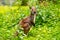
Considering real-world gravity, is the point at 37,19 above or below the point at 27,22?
below

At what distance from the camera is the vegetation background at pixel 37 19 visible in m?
8.30

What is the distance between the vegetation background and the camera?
8.30 m

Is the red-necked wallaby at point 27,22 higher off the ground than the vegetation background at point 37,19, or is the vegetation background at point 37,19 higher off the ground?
the red-necked wallaby at point 27,22

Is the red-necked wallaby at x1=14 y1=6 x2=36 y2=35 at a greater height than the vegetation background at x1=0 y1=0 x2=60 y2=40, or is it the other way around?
the red-necked wallaby at x1=14 y1=6 x2=36 y2=35

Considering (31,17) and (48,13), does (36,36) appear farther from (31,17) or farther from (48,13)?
(48,13)

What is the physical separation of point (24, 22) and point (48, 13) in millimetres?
2283

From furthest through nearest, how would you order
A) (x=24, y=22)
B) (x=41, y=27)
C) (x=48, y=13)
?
1. (x=48, y=13)
2. (x=41, y=27)
3. (x=24, y=22)

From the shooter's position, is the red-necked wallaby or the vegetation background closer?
the red-necked wallaby

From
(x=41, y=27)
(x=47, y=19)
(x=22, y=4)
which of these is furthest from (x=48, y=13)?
(x=22, y=4)

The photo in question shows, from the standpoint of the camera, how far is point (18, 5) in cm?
1129

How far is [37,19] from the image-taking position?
372 inches

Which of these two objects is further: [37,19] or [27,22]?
[37,19]

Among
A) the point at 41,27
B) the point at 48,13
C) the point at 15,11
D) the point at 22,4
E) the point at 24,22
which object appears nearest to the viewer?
the point at 24,22

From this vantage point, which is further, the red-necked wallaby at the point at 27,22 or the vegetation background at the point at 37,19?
the vegetation background at the point at 37,19
